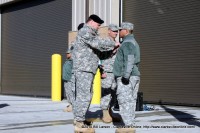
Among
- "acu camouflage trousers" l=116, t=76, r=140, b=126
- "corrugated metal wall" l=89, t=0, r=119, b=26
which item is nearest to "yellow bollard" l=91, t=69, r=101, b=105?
"corrugated metal wall" l=89, t=0, r=119, b=26

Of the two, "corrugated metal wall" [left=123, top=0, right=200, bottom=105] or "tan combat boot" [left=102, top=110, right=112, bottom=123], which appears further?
"corrugated metal wall" [left=123, top=0, right=200, bottom=105]

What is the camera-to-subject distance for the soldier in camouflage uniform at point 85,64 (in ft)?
21.0

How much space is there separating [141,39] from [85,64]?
7.97 m

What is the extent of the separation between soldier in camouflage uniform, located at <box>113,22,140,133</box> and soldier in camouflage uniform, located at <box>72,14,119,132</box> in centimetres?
33

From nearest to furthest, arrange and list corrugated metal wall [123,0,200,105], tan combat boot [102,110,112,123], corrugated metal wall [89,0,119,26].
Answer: tan combat boot [102,110,112,123], corrugated metal wall [123,0,200,105], corrugated metal wall [89,0,119,26]

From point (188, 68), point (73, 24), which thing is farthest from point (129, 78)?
point (73, 24)

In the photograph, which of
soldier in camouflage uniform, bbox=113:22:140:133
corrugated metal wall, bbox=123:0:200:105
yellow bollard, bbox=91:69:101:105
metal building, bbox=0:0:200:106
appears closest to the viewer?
soldier in camouflage uniform, bbox=113:22:140:133

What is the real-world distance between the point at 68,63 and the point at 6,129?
2722mm

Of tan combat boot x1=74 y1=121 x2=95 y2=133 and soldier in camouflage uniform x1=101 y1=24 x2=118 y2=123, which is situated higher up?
soldier in camouflage uniform x1=101 y1=24 x2=118 y2=123

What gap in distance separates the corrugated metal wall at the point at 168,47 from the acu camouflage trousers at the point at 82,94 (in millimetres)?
6689

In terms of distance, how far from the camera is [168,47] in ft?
43.8

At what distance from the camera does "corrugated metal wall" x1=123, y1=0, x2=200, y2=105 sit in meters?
12.6

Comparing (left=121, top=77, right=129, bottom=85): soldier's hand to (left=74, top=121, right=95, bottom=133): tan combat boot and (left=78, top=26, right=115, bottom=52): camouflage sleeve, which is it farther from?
(left=74, top=121, right=95, bottom=133): tan combat boot

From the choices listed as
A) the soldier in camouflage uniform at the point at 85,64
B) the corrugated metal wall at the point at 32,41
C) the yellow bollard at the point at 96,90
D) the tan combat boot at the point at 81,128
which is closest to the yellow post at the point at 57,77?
the corrugated metal wall at the point at 32,41
